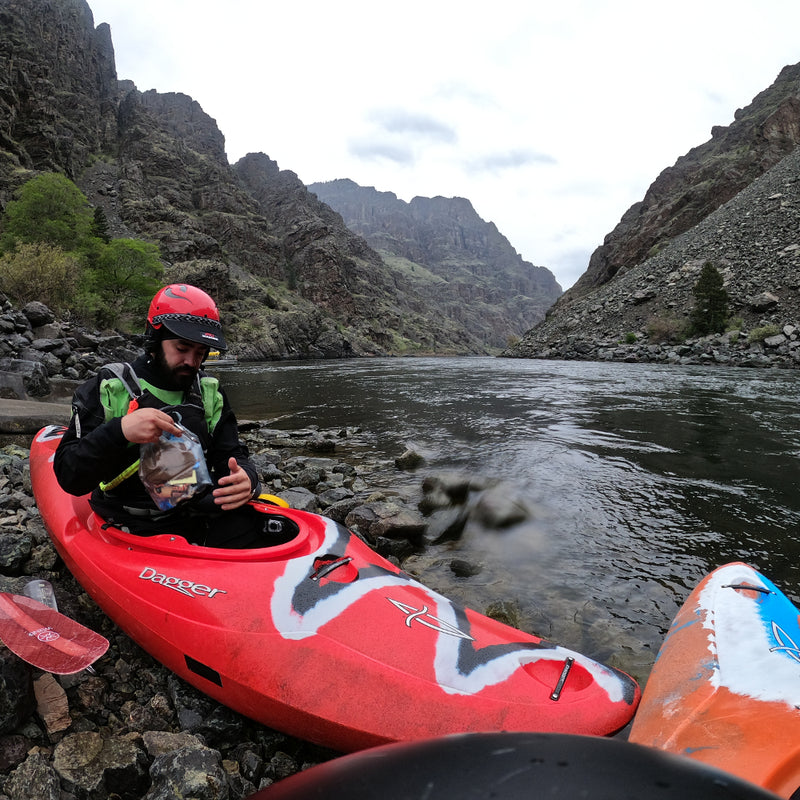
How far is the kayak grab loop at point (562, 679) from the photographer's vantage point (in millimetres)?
1960

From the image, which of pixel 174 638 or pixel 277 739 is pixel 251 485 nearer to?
pixel 174 638

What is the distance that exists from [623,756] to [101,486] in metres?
3.10

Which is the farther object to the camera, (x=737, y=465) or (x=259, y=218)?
(x=259, y=218)

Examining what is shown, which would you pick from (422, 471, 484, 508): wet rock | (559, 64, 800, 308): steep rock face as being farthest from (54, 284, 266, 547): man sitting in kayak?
(559, 64, 800, 308): steep rock face

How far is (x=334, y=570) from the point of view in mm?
2615

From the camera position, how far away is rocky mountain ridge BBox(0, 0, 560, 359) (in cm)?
5875

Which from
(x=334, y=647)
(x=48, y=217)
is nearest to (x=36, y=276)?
Answer: (x=48, y=217)

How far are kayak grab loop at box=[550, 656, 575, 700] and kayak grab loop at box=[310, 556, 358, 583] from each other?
1.16m

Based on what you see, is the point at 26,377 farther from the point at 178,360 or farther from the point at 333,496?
the point at 178,360

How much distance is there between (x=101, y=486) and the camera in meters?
2.82

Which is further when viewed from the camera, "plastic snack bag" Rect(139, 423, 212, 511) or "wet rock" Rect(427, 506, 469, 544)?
"wet rock" Rect(427, 506, 469, 544)

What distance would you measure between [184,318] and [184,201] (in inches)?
3850

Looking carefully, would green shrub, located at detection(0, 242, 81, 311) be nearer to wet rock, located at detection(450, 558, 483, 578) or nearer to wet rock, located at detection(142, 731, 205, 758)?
wet rock, located at detection(450, 558, 483, 578)

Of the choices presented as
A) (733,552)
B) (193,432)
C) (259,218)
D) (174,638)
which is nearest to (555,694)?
(174,638)
